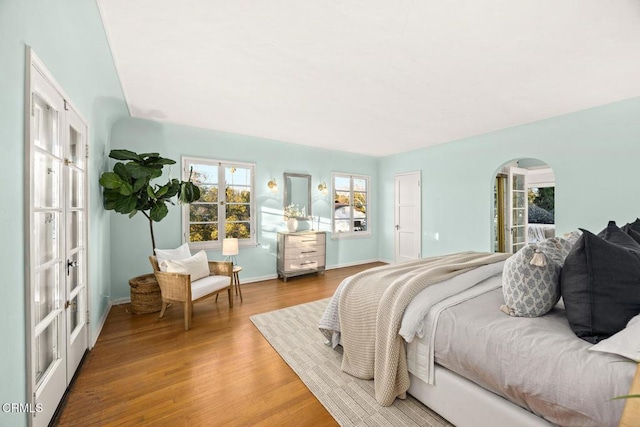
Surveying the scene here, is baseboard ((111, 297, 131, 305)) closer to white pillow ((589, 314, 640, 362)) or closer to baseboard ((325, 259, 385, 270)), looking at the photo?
baseboard ((325, 259, 385, 270))

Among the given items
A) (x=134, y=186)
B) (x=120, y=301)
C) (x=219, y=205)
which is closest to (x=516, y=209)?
(x=219, y=205)

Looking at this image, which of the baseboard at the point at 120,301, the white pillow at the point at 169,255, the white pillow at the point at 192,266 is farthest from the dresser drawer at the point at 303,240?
the baseboard at the point at 120,301

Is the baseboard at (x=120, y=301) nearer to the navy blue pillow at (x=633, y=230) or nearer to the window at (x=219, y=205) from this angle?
the window at (x=219, y=205)

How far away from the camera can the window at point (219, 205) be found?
169 inches

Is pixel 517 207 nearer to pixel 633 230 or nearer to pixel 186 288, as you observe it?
pixel 633 230

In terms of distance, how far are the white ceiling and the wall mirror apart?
1506 mm

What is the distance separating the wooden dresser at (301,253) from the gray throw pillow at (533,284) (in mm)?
3678

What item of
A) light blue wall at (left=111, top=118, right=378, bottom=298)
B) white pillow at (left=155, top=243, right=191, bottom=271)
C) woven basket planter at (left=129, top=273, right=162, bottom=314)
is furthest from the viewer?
light blue wall at (left=111, top=118, right=378, bottom=298)

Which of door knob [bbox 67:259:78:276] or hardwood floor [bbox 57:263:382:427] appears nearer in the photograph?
hardwood floor [bbox 57:263:382:427]

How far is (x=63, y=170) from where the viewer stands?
6.17ft

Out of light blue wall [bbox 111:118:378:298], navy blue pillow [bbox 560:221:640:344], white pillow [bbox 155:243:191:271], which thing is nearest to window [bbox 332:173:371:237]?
light blue wall [bbox 111:118:378:298]

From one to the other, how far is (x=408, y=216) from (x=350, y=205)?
4.31 feet

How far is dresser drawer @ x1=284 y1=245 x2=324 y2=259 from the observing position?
4.84 metres
